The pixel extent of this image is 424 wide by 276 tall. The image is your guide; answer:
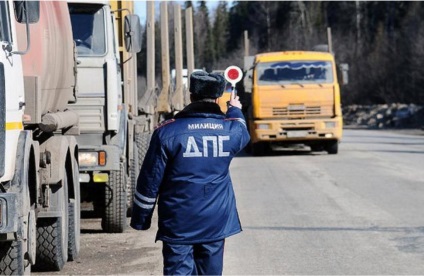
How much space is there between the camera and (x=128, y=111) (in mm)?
13820

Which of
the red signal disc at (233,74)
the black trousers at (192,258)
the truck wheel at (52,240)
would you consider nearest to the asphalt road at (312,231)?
the truck wheel at (52,240)

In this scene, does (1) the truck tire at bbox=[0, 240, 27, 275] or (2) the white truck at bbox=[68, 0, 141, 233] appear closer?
(1) the truck tire at bbox=[0, 240, 27, 275]

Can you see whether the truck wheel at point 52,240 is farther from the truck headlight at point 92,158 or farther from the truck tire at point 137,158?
the truck tire at point 137,158

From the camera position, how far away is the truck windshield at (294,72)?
26.9m

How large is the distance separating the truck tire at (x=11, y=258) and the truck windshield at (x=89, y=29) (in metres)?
4.82

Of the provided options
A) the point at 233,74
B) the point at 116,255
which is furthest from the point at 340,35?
the point at 233,74

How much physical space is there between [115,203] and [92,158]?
80 centimetres

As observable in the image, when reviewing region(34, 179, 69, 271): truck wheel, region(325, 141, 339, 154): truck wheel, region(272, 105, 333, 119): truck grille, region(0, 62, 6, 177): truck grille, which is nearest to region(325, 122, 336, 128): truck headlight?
region(272, 105, 333, 119): truck grille

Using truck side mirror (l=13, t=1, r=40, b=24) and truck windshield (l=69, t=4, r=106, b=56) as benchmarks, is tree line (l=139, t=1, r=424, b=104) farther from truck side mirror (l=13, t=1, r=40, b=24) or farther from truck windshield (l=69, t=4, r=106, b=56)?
truck side mirror (l=13, t=1, r=40, b=24)

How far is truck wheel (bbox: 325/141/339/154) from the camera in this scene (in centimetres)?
2720

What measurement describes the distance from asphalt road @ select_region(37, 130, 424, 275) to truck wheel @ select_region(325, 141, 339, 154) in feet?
19.9

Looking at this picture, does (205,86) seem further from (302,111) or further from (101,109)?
(302,111)

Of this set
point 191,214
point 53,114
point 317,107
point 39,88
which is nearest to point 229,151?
point 191,214

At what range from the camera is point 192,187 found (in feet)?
19.8
